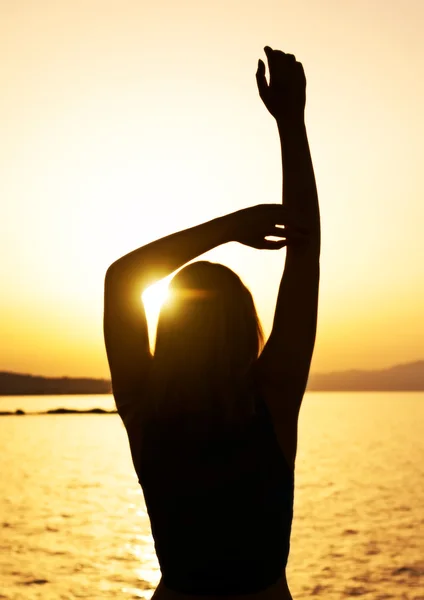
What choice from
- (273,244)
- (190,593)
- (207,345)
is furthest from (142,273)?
(190,593)

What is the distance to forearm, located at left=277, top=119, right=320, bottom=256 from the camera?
252 centimetres

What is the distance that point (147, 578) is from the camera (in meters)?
23.2

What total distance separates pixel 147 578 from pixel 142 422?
73.1 ft

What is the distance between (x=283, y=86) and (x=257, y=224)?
0.65m

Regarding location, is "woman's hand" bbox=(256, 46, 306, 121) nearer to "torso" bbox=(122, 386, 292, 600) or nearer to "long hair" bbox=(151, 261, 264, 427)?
"long hair" bbox=(151, 261, 264, 427)

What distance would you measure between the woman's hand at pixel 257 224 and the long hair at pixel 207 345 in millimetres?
169

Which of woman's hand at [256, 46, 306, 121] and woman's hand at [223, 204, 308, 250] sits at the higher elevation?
woman's hand at [256, 46, 306, 121]

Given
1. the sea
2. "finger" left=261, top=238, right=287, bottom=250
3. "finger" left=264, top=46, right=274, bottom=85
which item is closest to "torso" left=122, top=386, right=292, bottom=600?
"finger" left=261, top=238, right=287, bottom=250

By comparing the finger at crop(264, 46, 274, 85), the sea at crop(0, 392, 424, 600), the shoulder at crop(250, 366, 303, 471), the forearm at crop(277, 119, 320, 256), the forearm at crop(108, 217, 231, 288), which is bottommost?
the sea at crop(0, 392, 424, 600)

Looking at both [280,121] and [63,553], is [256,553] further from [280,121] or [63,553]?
[63,553]

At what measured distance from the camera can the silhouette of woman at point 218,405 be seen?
2.35 m

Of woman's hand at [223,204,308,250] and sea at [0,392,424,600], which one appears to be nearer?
woman's hand at [223,204,308,250]

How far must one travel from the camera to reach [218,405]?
7.88 ft

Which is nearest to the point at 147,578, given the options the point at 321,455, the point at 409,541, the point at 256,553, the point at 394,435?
the point at 409,541
